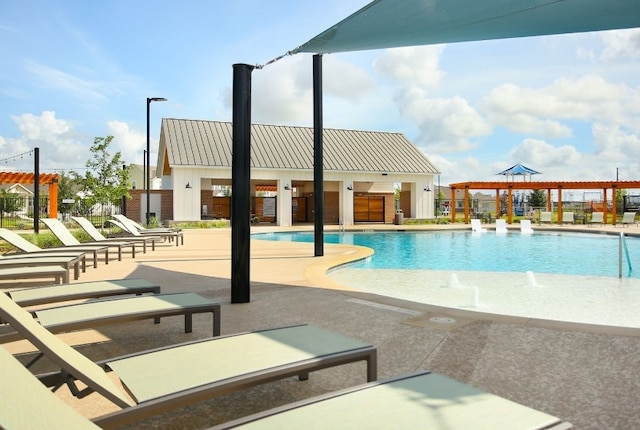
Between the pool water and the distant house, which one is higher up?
the distant house

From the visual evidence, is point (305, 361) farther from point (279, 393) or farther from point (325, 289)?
point (325, 289)

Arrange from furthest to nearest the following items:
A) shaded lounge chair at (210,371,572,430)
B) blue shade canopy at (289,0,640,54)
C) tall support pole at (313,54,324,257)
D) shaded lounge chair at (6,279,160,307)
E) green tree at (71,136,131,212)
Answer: green tree at (71,136,131,212), tall support pole at (313,54,324,257), blue shade canopy at (289,0,640,54), shaded lounge chair at (6,279,160,307), shaded lounge chair at (210,371,572,430)

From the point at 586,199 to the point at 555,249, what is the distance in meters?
25.1

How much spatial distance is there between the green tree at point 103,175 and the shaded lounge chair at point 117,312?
1698 cm

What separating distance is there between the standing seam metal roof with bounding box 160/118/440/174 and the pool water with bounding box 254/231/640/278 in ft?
33.9

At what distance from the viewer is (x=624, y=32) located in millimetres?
6273

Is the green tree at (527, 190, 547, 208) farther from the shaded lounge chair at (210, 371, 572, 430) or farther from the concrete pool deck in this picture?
the shaded lounge chair at (210, 371, 572, 430)

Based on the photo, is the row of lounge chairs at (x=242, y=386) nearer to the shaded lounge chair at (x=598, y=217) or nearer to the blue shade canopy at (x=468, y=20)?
the blue shade canopy at (x=468, y=20)

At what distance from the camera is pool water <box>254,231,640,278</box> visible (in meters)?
11.7

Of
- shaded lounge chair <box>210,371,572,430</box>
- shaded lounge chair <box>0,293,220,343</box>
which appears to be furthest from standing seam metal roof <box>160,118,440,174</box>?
shaded lounge chair <box>210,371,572,430</box>

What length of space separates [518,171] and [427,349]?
31.5 meters

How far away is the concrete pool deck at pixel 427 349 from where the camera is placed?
292 centimetres

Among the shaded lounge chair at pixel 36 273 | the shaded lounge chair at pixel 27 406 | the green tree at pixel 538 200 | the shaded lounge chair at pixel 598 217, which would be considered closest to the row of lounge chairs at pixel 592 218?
the shaded lounge chair at pixel 598 217

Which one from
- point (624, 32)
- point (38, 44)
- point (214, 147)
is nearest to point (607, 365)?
point (624, 32)
